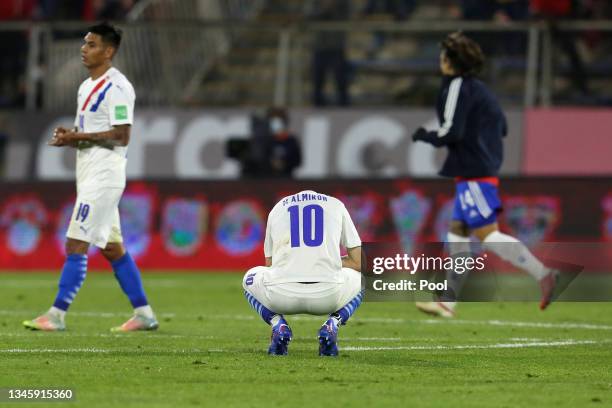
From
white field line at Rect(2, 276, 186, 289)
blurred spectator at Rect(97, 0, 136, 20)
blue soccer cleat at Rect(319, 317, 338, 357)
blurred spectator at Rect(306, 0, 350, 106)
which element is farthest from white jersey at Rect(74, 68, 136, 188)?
blurred spectator at Rect(97, 0, 136, 20)

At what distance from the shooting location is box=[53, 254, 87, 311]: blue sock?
1160 centimetres

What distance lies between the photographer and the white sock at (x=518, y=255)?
488 inches

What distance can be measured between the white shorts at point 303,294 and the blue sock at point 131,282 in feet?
8.42

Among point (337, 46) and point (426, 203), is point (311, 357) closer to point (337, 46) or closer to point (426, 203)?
point (426, 203)

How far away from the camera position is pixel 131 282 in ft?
39.3

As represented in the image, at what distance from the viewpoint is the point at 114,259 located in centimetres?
1206

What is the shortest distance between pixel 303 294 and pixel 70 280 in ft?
9.37

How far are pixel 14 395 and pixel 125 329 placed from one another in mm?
4133

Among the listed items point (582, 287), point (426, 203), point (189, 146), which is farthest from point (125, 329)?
point (189, 146)

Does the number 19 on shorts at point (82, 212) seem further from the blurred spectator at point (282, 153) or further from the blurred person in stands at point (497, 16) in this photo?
the blurred person in stands at point (497, 16)

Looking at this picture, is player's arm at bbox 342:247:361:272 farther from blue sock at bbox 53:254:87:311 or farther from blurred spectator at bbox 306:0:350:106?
blurred spectator at bbox 306:0:350:106

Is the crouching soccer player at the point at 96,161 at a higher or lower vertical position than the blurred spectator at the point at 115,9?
lower

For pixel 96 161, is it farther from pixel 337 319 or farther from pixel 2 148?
pixel 2 148

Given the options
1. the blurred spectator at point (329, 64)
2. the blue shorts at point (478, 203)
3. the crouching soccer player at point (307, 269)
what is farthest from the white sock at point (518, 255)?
the blurred spectator at point (329, 64)
